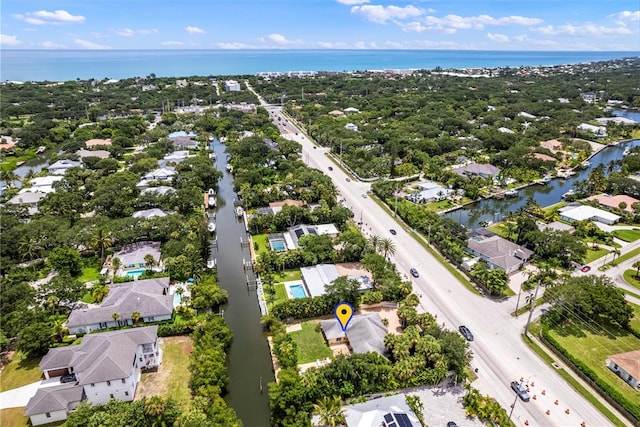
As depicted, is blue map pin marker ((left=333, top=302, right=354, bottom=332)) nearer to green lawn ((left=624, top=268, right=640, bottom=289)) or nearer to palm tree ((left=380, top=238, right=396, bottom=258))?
palm tree ((left=380, top=238, right=396, bottom=258))

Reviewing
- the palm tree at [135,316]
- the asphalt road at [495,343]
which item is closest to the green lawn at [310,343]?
the asphalt road at [495,343]

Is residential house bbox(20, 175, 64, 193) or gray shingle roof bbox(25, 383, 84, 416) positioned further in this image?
residential house bbox(20, 175, 64, 193)

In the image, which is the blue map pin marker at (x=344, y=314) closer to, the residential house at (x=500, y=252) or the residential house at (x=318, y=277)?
the residential house at (x=318, y=277)

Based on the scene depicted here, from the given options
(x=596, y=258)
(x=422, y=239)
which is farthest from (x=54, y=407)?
(x=596, y=258)

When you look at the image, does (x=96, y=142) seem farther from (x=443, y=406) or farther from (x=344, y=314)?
(x=443, y=406)

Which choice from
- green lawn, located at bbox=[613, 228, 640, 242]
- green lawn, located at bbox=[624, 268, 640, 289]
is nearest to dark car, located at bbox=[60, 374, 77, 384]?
green lawn, located at bbox=[624, 268, 640, 289]

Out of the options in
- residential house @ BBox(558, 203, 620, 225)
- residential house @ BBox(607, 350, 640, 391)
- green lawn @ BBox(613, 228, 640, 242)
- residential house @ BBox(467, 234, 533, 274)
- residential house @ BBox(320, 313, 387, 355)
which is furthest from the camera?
residential house @ BBox(558, 203, 620, 225)

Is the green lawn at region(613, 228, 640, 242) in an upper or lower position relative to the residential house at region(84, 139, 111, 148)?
lower
